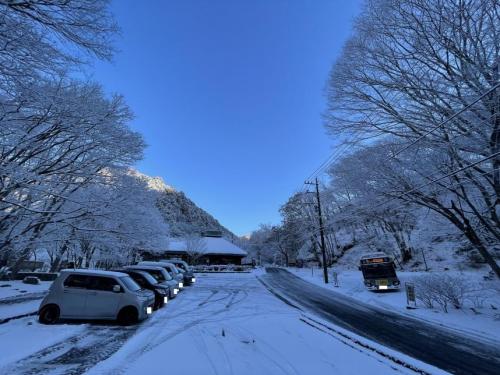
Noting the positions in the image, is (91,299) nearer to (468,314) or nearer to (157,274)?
(157,274)

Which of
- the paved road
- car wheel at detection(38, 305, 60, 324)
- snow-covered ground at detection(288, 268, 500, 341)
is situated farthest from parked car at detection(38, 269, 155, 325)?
snow-covered ground at detection(288, 268, 500, 341)

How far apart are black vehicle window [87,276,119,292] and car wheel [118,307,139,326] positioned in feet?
2.71

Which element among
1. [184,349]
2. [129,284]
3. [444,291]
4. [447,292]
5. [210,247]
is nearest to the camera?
[184,349]

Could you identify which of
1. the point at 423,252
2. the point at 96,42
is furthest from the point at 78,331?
the point at 423,252

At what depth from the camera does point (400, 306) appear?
1402 cm

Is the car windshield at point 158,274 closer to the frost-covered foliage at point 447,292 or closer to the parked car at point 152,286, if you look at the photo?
the parked car at point 152,286

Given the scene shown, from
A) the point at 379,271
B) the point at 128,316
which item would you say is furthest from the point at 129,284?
the point at 379,271

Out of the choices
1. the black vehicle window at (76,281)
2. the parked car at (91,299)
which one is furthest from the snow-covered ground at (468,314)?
the black vehicle window at (76,281)

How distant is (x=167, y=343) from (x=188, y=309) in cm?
545

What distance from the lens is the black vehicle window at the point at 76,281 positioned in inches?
363

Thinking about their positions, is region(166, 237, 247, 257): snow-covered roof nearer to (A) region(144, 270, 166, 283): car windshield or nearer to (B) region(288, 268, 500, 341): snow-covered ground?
(A) region(144, 270, 166, 283): car windshield

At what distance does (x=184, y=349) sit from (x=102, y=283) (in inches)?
184

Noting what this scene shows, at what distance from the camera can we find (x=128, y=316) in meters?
9.11

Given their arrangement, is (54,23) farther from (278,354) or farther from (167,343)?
Answer: (278,354)
